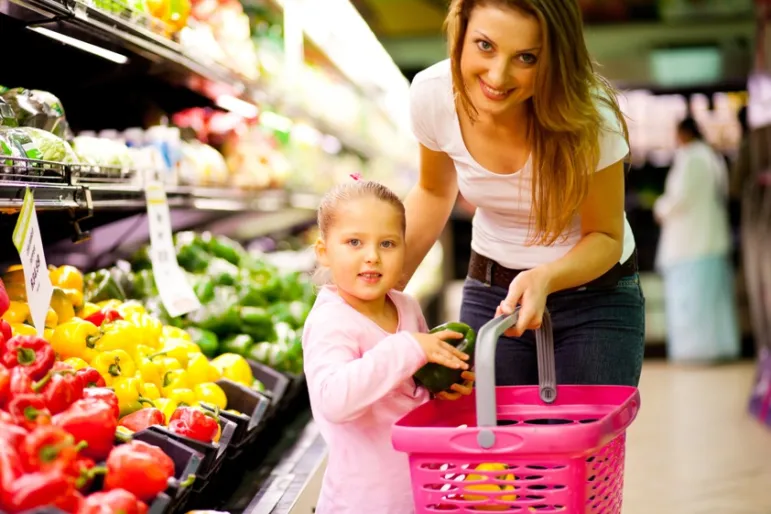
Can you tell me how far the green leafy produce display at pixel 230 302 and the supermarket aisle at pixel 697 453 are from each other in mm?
1596

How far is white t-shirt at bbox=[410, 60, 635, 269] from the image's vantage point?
208 cm

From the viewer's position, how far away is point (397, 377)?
67.5 inches

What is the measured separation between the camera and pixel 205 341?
10.5 ft

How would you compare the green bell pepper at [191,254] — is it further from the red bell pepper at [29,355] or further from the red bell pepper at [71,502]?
the red bell pepper at [71,502]

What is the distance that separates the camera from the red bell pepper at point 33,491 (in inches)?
54.7

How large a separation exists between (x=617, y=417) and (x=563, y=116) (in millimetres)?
623

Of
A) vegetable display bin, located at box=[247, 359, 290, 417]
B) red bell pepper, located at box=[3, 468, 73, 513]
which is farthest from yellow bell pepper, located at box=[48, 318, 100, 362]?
red bell pepper, located at box=[3, 468, 73, 513]

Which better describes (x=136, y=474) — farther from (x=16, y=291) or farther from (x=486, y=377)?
(x=16, y=291)

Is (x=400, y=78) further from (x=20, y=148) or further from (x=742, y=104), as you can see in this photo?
(x=20, y=148)

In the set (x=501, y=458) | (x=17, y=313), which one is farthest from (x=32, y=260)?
(x=501, y=458)

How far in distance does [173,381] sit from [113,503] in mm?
996

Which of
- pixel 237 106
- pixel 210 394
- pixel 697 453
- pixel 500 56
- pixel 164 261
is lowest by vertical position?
pixel 697 453

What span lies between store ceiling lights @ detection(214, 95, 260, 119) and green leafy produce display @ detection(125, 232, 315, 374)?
22.9 inches

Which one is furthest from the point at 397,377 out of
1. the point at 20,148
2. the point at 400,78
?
the point at 400,78
